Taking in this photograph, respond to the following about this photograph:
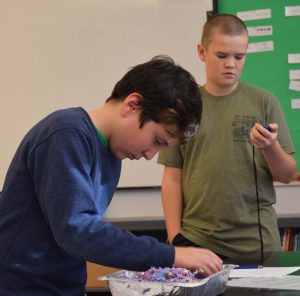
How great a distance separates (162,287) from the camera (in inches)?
37.7

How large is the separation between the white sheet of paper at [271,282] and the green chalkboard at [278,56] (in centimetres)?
169

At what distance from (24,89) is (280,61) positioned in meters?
1.39

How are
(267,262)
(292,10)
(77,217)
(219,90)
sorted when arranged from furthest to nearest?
(292,10) < (219,90) < (267,262) < (77,217)

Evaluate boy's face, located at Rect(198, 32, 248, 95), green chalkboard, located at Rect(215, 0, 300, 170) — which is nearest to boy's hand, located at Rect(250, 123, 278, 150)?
boy's face, located at Rect(198, 32, 248, 95)

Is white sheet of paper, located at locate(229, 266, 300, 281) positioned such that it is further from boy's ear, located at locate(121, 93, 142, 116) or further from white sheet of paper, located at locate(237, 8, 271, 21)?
white sheet of paper, located at locate(237, 8, 271, 21)

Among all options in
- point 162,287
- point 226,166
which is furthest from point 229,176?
point 162,287

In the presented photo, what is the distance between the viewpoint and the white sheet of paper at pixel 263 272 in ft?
4.08

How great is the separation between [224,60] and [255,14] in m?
1.20

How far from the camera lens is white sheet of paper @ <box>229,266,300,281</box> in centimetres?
124

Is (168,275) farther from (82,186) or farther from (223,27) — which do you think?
(223,27)

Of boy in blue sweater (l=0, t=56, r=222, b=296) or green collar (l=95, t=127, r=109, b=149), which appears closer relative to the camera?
boy in blue sweater (l=0, t=56, r=222, b=296)

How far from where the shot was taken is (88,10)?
9.76ft

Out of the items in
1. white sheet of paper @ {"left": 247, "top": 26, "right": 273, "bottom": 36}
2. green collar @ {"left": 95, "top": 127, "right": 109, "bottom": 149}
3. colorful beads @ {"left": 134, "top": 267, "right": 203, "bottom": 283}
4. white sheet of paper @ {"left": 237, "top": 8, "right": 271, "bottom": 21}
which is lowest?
colorful beads @ {"left": 134, "top": 267, "right": 203, "bottom": 283}

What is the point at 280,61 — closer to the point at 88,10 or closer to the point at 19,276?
the point at 88,10
